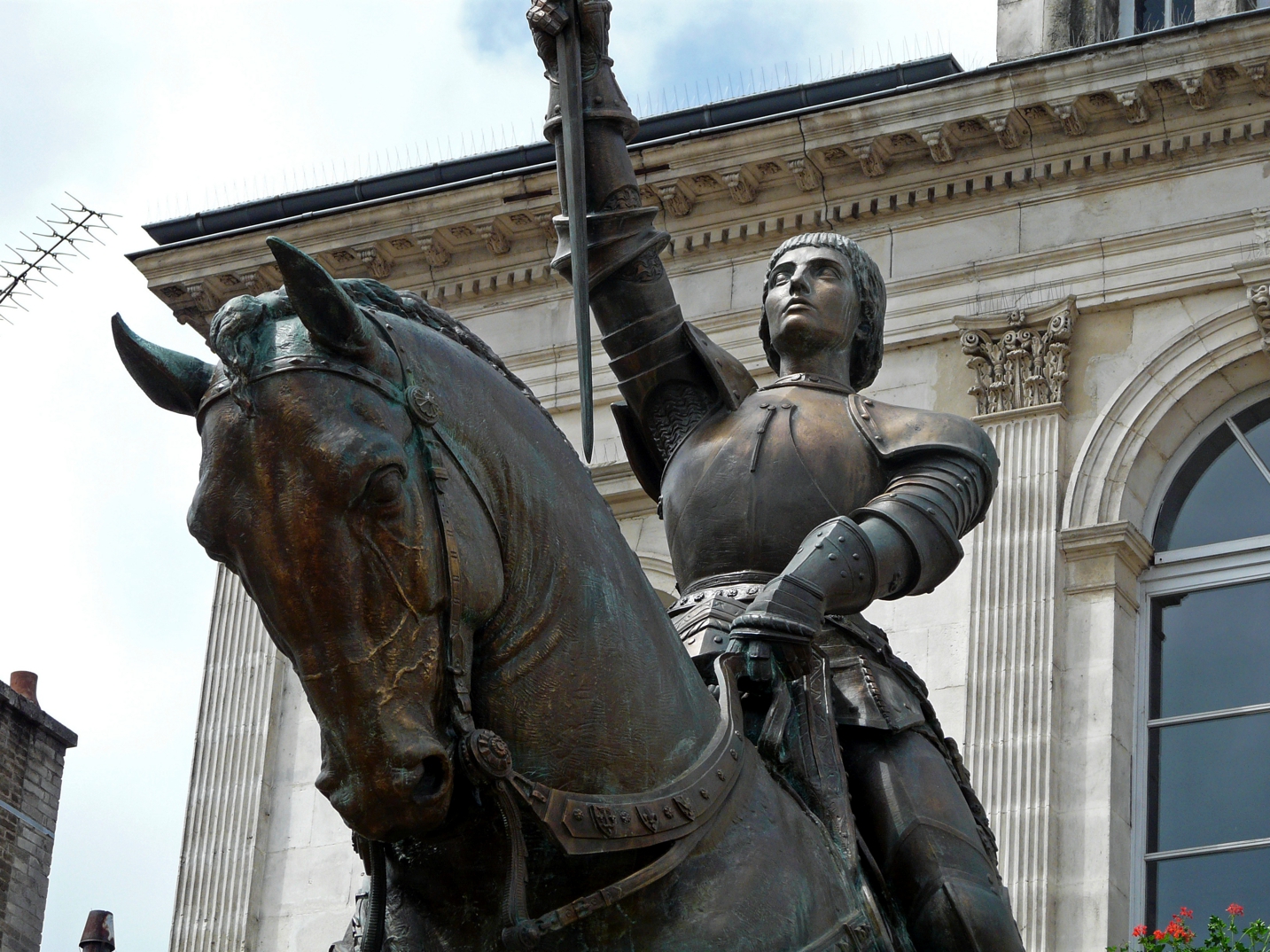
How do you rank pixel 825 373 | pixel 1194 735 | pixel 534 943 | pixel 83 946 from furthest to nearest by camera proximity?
pixel 83 946
pixel 1194 735
pixel 825 373
pixel 534 943

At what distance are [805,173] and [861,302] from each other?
1109cm

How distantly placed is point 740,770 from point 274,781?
43.4 feet

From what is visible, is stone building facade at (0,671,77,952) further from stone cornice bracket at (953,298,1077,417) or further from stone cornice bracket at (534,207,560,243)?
stone cornice bracket at (953,298,1077,417)

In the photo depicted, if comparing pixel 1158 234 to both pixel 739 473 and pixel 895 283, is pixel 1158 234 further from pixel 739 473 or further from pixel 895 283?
pixel 739 473

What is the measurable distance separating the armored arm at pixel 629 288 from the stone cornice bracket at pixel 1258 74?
414 inches

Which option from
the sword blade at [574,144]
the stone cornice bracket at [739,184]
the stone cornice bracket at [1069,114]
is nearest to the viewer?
the sword blade at [574,144]

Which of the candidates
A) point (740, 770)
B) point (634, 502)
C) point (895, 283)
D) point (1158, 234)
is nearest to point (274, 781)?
point (634, 502)

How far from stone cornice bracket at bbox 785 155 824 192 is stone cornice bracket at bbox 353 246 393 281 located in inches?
117

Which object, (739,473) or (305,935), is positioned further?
(305,935)

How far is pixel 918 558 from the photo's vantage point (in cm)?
560

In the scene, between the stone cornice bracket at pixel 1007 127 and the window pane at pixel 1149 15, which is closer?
the stone cornice bracket at pixel 1007 127

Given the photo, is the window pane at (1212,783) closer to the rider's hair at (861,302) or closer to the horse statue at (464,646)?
the rider's hair at (861,302)

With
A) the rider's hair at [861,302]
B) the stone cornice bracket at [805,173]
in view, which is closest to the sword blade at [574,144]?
the rider's hair at [861,302]

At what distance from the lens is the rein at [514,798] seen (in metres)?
4.22
